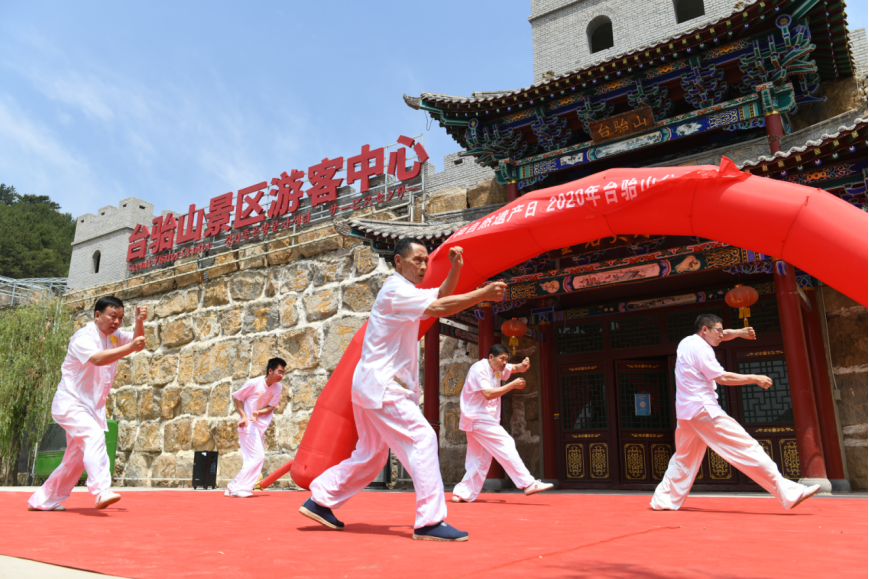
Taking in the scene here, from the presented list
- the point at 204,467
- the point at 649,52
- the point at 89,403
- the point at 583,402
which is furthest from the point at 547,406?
the point at 89,403

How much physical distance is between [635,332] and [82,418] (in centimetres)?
691

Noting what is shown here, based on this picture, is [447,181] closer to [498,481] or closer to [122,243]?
[498,481]

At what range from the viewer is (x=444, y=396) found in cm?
1022

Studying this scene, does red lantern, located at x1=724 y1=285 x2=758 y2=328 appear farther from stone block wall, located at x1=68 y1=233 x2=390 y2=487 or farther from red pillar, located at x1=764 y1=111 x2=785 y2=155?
stone block wall, located at x1=68 y1=233 x2=390 y2=487

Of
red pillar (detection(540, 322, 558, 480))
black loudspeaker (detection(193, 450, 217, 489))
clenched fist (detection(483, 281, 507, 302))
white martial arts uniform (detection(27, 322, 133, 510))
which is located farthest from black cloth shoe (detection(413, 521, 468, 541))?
black loudspeaker (detection(193, 450, 217, 489))

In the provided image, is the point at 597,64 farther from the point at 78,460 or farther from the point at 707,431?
the point at 78,460

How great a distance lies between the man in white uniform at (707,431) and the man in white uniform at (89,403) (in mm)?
3990

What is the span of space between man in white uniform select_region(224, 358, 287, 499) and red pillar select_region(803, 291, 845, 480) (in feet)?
20.6

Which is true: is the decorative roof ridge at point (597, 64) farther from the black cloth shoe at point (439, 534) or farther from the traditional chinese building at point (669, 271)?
the black cloth shoe at point (439, 534)

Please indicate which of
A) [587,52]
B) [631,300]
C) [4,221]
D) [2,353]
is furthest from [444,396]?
[4,221]

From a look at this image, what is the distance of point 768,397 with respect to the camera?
772 cm

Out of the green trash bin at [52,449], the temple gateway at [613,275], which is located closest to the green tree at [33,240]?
the green trash bin at [52,449]

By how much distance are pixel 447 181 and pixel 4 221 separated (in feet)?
79.0

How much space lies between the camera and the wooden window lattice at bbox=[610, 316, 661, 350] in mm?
8609
